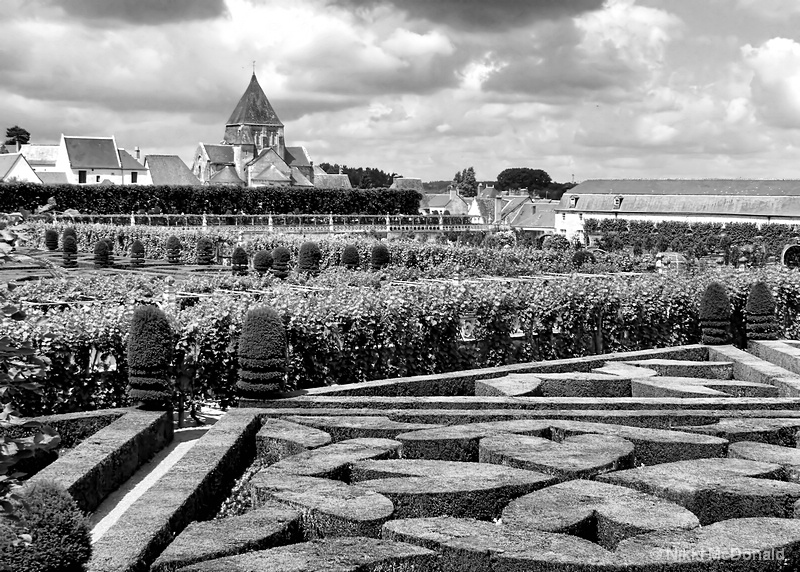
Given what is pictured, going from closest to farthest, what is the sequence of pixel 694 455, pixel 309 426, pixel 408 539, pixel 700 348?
pixel 408 539
pixel 694 455
pixel 309 426
pixel 700 348

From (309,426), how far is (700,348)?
7.76 metres

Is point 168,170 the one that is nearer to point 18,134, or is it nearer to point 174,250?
point 18,134

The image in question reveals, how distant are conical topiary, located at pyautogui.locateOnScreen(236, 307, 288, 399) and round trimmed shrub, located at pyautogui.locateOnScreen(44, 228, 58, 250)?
3036cm

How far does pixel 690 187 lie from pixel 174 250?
50302 millimetres

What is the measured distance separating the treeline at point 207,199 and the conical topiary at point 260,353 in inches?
1698

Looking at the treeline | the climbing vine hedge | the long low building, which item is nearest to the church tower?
the treeline

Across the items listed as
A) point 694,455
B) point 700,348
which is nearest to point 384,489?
point 694,455

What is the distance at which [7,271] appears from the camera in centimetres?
2858

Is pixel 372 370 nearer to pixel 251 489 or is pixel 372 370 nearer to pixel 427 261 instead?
pixel 251 489

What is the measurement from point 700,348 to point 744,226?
1863 inches

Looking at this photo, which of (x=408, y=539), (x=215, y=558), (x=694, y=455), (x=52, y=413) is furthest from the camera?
(x=52, y=413)

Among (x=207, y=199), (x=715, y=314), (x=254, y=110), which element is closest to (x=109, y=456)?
(x=715, y=314)

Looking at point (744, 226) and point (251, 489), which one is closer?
point (251, 489)

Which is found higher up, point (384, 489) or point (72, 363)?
point (72, 363)
